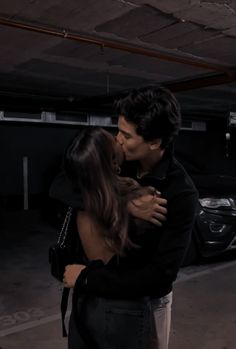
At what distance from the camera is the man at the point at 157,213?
120cm

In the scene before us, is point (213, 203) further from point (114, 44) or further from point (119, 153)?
point (119, 153)

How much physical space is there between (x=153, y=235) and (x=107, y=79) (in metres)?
4.32

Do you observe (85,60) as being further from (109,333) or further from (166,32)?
(109,333)

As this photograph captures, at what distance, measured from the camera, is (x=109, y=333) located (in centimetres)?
128

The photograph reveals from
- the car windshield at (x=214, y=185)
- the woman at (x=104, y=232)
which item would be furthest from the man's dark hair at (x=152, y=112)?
the car windshield at (x=214, y=185)

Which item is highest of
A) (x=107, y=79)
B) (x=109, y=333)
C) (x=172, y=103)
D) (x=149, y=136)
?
(x=107, y=79)

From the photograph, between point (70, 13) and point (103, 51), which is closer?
point (70, 13)

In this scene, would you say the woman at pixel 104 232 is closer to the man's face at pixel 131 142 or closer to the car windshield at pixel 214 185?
the man's face at pixel 131 142

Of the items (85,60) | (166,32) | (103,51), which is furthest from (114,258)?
(85,60)

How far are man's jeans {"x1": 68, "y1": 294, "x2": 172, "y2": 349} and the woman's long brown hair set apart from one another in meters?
0.25

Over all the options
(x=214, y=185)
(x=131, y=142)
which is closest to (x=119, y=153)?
(x=131, y=142)

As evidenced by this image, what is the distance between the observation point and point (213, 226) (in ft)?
14.9

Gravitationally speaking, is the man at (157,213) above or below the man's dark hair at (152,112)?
below

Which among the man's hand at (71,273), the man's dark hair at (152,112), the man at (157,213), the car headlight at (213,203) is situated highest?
the man's dark hair at (152,112)
